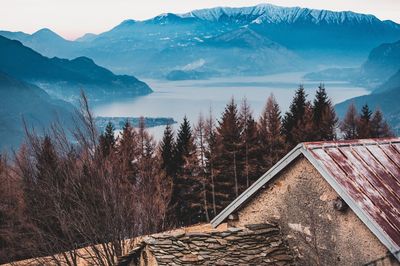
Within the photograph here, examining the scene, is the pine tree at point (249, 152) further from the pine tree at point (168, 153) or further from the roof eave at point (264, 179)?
the roof eave at point (264, 179)

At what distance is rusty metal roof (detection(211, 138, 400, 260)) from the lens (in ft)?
32.8

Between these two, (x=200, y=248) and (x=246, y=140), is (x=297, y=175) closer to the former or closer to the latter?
(x=200, y=248)

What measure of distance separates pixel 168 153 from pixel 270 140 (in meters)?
10.9

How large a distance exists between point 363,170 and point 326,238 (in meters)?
1.90

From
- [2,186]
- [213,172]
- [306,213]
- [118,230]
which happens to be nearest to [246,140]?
[213,172]

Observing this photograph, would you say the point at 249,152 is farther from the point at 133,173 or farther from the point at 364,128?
the point at 364,128

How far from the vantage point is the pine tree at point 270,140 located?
48625mm

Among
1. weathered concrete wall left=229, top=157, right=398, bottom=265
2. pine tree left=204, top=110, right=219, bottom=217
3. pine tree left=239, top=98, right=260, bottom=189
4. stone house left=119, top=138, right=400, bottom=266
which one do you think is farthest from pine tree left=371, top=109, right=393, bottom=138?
weathered concrete wall left=229, top=157, right=398, bottom=265

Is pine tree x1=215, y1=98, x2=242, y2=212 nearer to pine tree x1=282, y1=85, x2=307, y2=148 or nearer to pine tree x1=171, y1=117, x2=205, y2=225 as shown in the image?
pine tree x1=171, y1=117, x2=205, y2=225

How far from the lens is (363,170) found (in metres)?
11.5

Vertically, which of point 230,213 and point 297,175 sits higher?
point 297,175

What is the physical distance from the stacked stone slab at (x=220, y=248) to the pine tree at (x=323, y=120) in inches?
1632

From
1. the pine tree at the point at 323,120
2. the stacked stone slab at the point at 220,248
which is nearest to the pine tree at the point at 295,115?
the pine tree at the point at 323,120

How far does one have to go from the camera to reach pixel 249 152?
4844 centimetres
